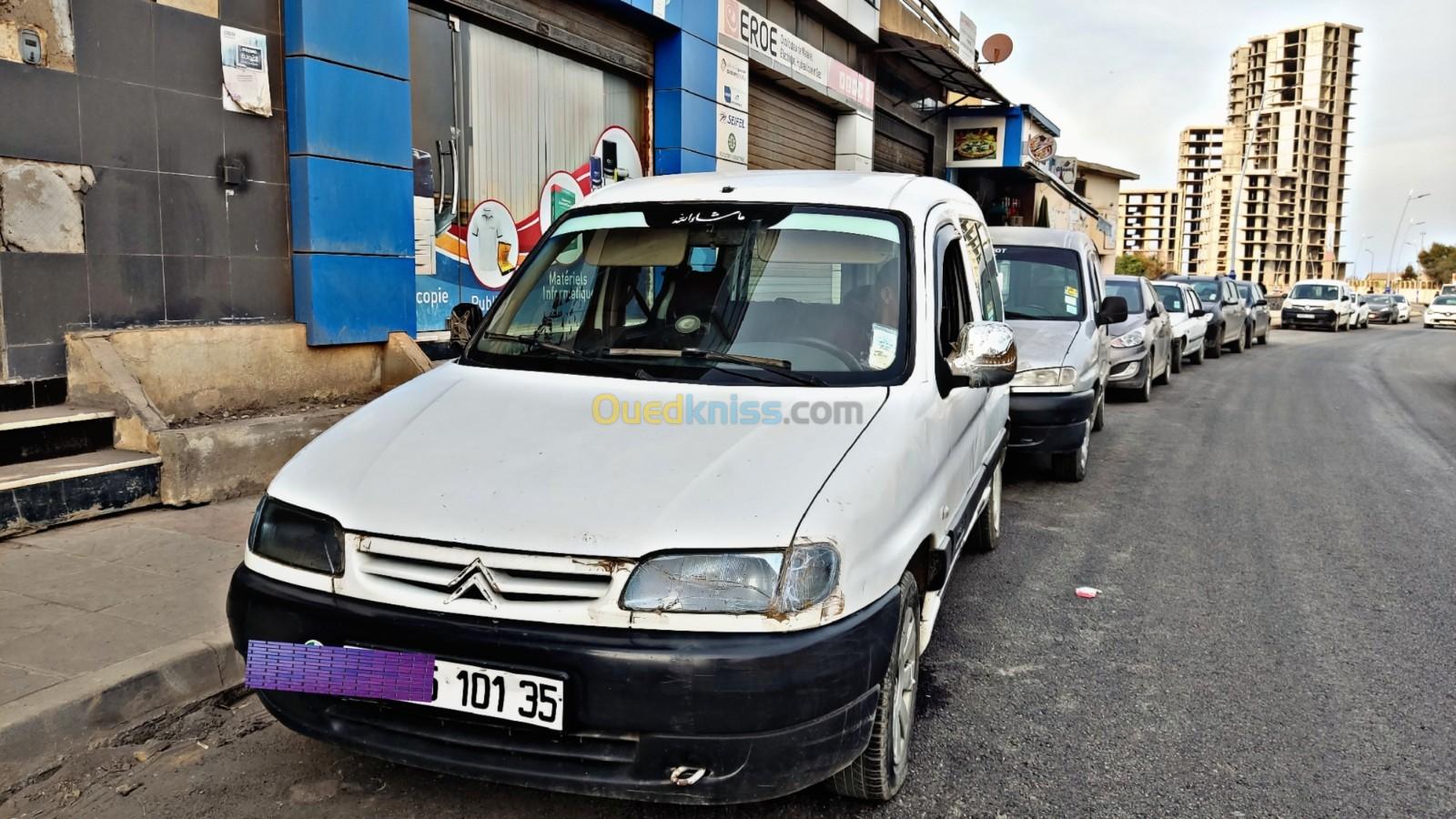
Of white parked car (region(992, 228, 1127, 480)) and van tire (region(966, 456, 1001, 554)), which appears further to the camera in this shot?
white parked car (region(992, 228, 1127, 480))

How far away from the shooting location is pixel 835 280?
3.50 metres

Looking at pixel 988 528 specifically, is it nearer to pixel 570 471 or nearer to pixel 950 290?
→ pixel 950 290

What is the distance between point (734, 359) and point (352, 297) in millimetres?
4774

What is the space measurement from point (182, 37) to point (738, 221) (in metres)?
4.40

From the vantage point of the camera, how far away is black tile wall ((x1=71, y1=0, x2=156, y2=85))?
5605mm

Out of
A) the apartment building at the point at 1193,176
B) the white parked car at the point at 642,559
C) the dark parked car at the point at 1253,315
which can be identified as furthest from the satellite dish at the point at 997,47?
the apartment building at the point at 1193,176

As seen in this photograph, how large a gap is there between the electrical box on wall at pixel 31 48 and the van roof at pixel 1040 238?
6.98 meters

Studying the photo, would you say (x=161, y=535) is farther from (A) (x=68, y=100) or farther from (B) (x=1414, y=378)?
(B) (x=1414, y=378)

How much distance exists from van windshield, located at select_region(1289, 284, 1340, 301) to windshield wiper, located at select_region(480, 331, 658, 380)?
3709 centimetres

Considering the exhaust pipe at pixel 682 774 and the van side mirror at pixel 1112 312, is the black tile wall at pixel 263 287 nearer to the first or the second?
the exhaust pipe at pixel 682 774

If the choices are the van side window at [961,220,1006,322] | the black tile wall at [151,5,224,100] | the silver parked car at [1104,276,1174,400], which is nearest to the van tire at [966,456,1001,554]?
the van side window at [961,220,1006,322]

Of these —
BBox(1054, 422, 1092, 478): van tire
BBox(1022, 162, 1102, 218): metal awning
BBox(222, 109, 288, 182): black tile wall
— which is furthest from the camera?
BBox(1022, 162, 1102, 218): metal awning

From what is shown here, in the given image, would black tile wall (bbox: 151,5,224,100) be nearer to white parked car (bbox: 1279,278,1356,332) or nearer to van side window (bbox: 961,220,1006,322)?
van side window (bbox: 961,220,1006,322)

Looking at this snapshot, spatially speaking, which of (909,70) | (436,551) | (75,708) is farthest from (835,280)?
(909,70)
